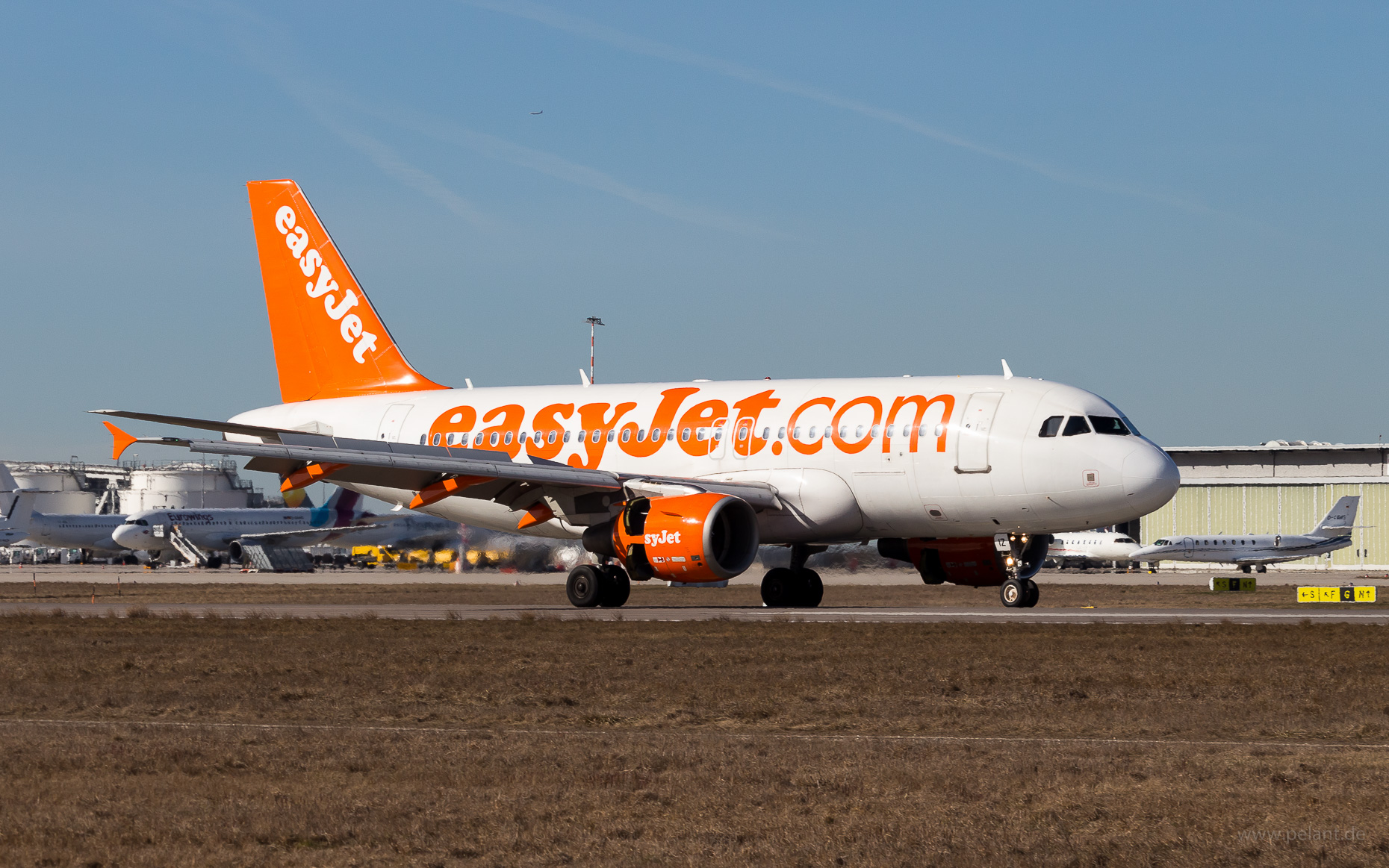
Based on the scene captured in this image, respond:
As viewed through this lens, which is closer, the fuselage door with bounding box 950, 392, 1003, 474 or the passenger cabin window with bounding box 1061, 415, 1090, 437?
the passenger cabin window with bounding box 1061, 415, 1090, 437

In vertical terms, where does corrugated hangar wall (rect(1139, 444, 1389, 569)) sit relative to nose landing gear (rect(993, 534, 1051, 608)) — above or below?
above

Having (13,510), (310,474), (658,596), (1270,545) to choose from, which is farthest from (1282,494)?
(13,510)

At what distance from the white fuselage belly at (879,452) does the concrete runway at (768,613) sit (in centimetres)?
177

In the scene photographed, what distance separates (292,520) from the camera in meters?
104

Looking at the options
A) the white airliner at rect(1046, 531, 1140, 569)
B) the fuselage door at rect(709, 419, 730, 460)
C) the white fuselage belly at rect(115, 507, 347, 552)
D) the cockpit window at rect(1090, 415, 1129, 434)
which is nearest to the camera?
the cockpit window at rect(1090, 415, 1129, 434)

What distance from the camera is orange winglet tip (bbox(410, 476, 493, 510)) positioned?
101 ft

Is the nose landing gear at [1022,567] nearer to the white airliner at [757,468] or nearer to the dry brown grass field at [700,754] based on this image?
the white airliner at [757,468]

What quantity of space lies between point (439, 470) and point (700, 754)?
2003 centimetres

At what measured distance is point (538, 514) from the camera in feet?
105

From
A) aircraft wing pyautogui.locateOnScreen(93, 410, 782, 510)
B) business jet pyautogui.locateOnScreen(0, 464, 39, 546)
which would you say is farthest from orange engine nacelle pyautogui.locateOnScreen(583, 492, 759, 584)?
business jet pyautogui.locateOnScreen(0, 464, 39, 546)

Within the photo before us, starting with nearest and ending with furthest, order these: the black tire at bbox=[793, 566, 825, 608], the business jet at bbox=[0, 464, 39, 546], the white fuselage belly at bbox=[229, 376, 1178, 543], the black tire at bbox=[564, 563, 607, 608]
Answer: the white fuselage belly at bbox=[229, 376, 1178, 543] < the black tire at bbox=[564, 563, 607, 608] < the black tire at bbox=[793, 566, 825, 608] < the business jet at bbox=[0, 464, 39, 546]

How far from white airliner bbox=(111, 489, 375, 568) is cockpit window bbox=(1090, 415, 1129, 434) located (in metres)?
71.3

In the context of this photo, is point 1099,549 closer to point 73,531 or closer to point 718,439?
point 718,439

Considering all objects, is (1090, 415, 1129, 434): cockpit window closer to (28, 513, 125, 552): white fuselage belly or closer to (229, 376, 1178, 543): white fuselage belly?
(229, 376, 1178, 543): white fuselage belly
